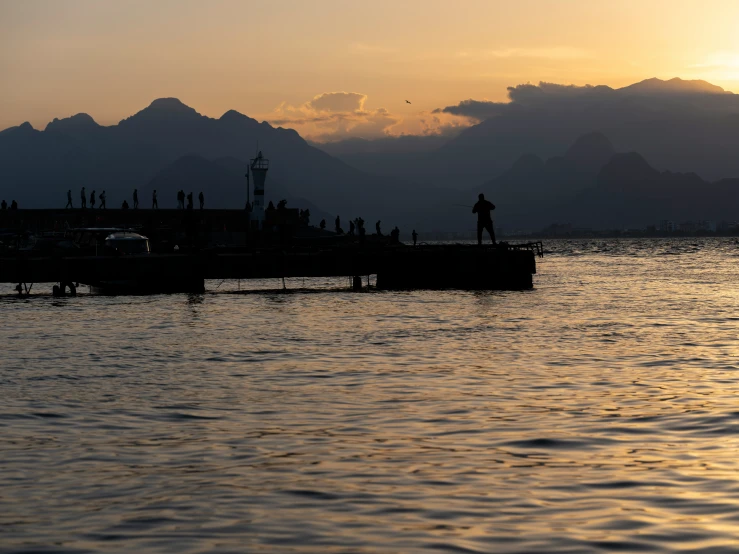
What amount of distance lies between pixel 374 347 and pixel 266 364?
429 cm

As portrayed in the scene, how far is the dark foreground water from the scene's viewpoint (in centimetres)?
941

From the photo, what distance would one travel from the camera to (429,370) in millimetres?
21234

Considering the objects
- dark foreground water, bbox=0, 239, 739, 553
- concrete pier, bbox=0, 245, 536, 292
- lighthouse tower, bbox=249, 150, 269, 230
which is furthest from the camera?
lighthouse tower, bbox=249, 150, 269, 230

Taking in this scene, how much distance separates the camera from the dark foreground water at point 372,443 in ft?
30.9

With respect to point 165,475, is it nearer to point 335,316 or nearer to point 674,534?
point 674,534

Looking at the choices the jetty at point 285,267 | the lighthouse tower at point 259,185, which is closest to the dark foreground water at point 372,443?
the jetty at point 285,267

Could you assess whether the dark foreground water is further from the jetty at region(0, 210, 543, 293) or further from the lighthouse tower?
the lighthouse tower

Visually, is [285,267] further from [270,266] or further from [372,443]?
[372,443]

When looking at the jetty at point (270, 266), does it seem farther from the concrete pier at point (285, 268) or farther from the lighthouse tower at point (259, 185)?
the lighthouse tower at point (259, 185)

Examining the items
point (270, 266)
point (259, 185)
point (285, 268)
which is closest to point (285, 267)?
point (285, 268)

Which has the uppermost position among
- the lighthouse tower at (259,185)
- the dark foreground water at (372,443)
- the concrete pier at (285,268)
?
the lighthouse tower at (259,185)

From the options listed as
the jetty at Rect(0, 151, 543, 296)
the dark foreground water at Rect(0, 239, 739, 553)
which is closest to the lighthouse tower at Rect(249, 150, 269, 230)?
the jetty at Rect(0, 151, 543, 296)

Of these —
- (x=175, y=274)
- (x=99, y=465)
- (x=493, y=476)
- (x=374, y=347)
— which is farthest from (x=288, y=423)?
(x=175, y=274)

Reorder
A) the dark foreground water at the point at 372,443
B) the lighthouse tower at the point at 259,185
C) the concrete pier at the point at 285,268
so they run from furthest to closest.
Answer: the lighthouse tower at the point at 259,185 < the concrete pier at the point at 285,268 < the dark foreground water at the point at 372,443
